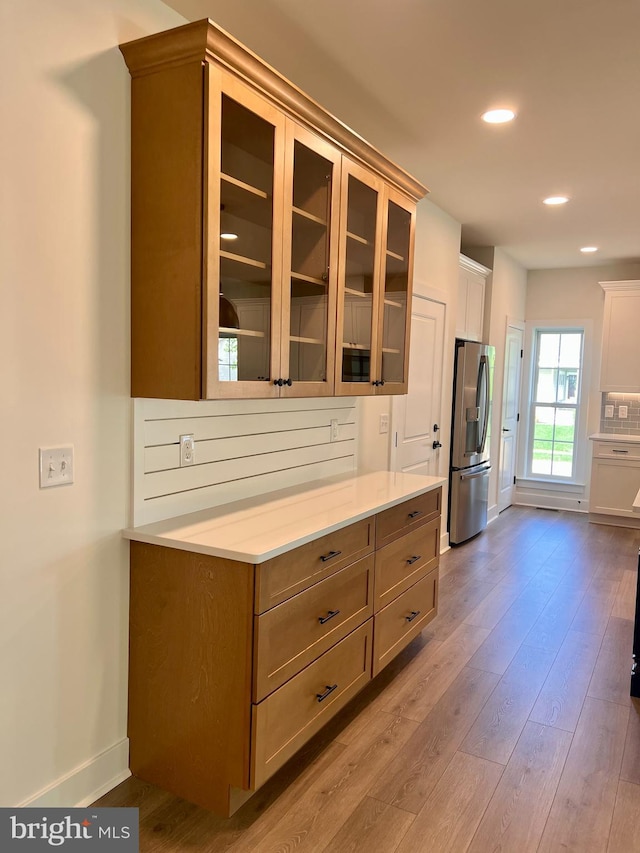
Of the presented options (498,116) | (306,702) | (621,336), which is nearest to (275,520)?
(306,702)

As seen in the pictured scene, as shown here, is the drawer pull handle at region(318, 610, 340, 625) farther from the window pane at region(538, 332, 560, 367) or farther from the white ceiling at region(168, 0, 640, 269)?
the window pane at region(538, 332, 560, 367)

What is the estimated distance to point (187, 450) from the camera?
7.74ft

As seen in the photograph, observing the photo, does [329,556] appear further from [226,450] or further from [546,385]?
[546,385]

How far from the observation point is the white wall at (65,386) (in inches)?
68.9

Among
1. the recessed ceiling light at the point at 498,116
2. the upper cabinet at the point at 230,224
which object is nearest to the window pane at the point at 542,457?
Result: the recessed ceiling light at the point at 498,116

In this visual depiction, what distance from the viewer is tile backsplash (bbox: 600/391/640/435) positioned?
655 centimetres

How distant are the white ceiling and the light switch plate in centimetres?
159

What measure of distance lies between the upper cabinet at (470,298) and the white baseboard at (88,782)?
4.10 meters

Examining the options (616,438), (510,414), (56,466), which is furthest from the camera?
(510,414)

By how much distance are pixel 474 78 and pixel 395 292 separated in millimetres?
1039

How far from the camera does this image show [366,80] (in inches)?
104

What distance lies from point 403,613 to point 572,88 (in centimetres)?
248

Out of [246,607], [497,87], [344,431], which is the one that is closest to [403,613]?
[344,431]

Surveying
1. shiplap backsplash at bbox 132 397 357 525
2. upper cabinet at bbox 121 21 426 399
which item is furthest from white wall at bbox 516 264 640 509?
upper cabinet at bbox 121 21 426 399
